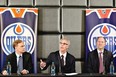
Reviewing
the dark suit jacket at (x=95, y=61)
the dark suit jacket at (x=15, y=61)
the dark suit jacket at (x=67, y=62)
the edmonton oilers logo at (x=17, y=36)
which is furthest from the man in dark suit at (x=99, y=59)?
the edmonton oilers logo at (x=17, y=36)

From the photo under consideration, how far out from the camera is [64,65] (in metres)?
3.97

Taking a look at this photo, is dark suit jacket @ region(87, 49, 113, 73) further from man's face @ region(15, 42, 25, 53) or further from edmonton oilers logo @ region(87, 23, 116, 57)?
man's face @ region(15, 42, 25, 53)

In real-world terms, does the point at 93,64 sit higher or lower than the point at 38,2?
lower

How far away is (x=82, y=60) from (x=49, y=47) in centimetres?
63

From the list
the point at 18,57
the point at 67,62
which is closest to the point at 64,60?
the point at 67,62

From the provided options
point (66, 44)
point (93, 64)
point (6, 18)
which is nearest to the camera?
point (66, 44)

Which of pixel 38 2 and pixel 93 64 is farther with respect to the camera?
pixel 38 2

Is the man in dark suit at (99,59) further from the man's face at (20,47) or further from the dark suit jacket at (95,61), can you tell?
the man's face at (20,47)

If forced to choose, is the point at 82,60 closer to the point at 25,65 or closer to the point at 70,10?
the point at 70,10

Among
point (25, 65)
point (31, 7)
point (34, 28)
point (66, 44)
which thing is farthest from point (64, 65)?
point (31, 7)

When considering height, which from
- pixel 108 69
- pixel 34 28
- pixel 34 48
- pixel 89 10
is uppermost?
pixel 89 10

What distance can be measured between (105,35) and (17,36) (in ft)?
4.96

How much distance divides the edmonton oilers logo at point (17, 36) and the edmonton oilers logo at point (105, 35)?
995 mm

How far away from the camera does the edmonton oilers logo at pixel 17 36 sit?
449 centimetres
